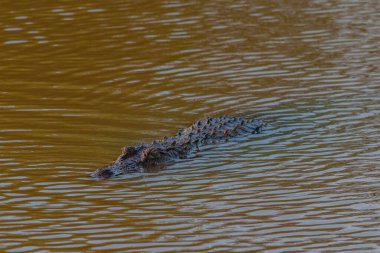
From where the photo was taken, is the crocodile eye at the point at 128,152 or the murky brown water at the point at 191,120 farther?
the crocodile eye at the point at 128,152

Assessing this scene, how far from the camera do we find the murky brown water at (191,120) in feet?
28.8

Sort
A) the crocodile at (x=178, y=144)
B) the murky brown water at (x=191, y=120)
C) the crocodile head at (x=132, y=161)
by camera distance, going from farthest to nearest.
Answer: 1. the crocodile at (x=178, y=144)
2. the crocodile head at (x=132, y=161)
3. the murky brown water at (x=191, y=120)

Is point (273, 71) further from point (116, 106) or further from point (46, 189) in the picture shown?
point (46, 189)

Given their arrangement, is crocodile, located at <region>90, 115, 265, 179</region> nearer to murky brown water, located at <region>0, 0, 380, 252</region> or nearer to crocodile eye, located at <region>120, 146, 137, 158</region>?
crocodile eye, located at <region>120, 146, 137, 158</region>

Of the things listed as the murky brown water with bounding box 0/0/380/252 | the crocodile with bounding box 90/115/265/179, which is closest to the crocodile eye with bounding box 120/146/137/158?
the crocodile with bounding box 90/115/265/179

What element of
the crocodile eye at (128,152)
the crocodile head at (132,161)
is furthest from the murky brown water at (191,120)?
the crocodile eye at (128,152)

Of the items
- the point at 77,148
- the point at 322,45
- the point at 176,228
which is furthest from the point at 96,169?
the point at 322,45

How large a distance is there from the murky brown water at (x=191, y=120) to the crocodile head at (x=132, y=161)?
0.17 meters

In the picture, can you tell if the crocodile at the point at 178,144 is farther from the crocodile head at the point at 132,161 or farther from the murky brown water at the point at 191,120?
the murky brown water at the point at 191,120

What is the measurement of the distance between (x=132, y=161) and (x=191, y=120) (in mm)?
2178

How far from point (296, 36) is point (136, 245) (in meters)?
8.92

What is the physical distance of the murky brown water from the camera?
8773 mm

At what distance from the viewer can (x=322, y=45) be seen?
15.9 m

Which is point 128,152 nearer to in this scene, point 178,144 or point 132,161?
point 132,161
